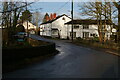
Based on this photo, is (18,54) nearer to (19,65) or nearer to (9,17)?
(19,65)

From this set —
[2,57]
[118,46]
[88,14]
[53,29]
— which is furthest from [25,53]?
[53,29]

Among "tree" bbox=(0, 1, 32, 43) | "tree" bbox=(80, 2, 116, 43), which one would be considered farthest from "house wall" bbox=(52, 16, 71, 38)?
"tree" bbox=(0, 1, 32, 43)

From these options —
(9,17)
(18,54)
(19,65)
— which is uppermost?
(9,17)

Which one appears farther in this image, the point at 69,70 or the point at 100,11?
the point at 100,11

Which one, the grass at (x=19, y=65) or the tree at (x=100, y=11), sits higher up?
the tree at (x=100, y=11)

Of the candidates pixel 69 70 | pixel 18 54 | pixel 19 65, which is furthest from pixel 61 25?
pixel 69 70

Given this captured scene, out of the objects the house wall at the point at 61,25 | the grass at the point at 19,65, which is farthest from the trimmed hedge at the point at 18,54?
the house wall at the point at 61,25

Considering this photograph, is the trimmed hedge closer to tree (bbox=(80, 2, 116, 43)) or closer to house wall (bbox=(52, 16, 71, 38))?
tree (bbox=(80, 2, 116, 43))

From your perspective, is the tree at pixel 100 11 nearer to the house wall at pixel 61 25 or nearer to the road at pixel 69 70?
the road at pixel 69 70

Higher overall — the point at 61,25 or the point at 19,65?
the point at 61,25

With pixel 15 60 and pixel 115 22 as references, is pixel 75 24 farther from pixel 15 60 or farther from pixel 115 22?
pixel 15 60

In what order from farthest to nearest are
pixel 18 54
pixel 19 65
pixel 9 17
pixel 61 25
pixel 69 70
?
pixel 61 25, pixel 9 17, pixel 18 54, pixel 19 65, pixel 69 70

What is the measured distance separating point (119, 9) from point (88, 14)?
7194mm

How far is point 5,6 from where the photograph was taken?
13.0 metres
